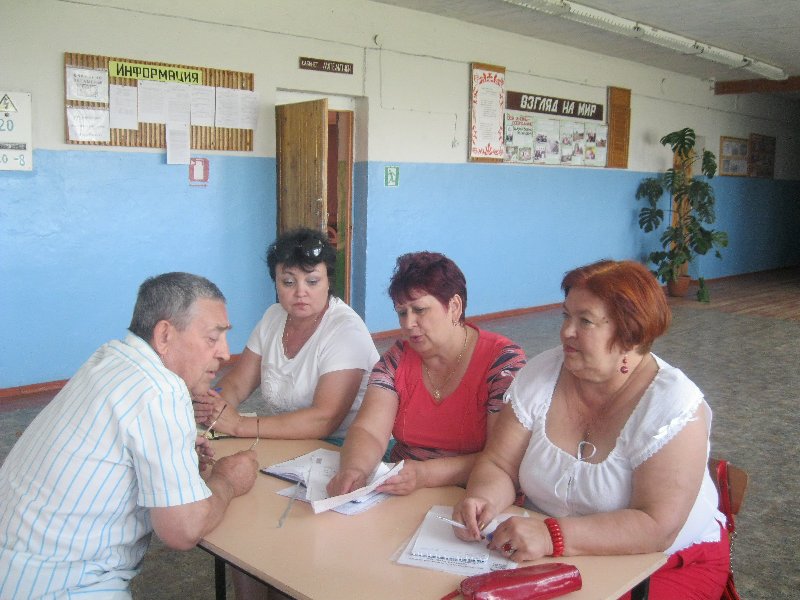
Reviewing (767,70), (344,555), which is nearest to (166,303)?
(344,555)

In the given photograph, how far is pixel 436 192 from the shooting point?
7.50m

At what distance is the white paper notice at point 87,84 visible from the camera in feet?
16.5

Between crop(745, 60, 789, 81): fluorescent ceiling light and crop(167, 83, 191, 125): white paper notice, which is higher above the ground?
crop(745, 60, 789, 81): fluorescent ceiling light

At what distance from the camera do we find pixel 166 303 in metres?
1.69

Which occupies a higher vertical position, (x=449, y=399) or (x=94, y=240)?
(x=94, y=240)

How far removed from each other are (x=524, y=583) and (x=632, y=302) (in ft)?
2.35

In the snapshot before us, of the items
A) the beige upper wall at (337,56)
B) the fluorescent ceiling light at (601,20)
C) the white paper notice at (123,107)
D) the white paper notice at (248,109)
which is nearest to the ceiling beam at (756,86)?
the beige upper wall at (337,56)

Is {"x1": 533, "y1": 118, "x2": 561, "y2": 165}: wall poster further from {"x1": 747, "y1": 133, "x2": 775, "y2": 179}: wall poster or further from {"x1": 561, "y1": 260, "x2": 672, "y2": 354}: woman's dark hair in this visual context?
{"x1": 561, "y1": 260, "x2": 672, "y2": 354}: woman's dark hair

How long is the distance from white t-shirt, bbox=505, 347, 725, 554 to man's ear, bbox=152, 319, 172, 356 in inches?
35.4

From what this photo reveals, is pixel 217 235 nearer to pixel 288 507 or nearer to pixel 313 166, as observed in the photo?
pixel 313 166

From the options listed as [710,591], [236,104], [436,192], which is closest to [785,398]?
[436,192]

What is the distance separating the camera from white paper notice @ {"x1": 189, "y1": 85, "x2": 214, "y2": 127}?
5.61 metres

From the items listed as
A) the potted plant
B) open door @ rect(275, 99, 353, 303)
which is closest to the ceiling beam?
the potted plant

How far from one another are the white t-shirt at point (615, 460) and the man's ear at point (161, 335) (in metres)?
0.90
